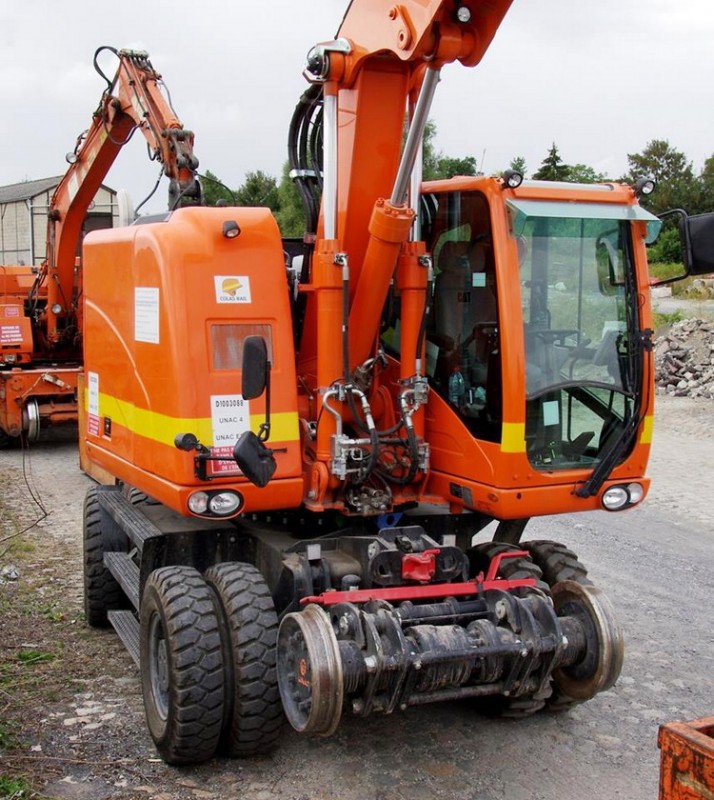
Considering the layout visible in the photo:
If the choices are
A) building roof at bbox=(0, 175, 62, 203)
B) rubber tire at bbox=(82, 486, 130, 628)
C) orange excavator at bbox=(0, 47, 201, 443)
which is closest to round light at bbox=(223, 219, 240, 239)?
rubber tire at bbox=(82, 486, 130, 628)

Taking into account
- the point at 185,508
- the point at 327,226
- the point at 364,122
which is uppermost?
the point at 364,122

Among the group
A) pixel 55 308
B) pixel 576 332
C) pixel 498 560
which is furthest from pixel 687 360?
pixel 498 560

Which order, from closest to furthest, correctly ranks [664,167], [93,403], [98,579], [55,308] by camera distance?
[93,403]
[98,579]
[55,308]
[664,167]

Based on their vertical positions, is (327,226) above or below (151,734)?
above

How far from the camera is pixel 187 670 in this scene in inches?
163

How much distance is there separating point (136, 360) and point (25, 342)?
307 inches

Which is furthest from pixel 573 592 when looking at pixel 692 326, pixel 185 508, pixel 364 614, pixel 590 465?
pixel 692 326

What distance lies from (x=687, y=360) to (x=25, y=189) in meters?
34.0

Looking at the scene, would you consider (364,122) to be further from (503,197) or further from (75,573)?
(75,573)

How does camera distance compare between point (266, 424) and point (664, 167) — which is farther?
point (664, 167)

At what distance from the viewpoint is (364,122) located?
14.9ft

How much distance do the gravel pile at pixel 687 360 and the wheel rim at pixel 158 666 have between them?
43.1 feet

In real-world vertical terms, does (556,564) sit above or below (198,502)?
below

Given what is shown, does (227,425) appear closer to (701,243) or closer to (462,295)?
(462,295)
